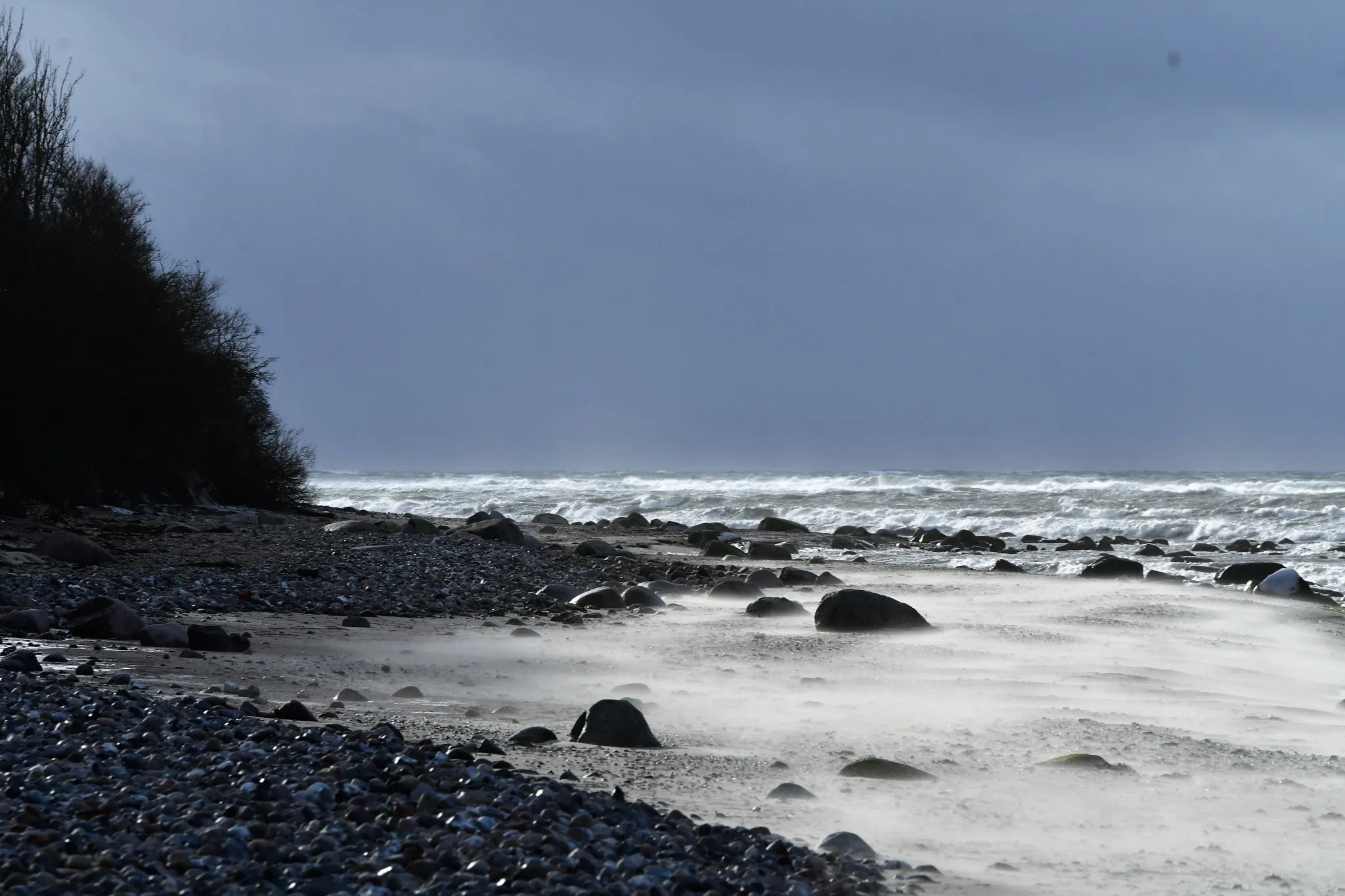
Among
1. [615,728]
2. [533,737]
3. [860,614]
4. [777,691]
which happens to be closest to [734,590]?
[860,614]

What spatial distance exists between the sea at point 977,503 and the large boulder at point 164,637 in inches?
455

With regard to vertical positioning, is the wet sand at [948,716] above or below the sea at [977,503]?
below

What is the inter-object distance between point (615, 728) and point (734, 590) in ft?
21.8

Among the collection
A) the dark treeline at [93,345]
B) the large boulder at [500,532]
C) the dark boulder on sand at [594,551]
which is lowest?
the dark boulder on sand at [594,551]

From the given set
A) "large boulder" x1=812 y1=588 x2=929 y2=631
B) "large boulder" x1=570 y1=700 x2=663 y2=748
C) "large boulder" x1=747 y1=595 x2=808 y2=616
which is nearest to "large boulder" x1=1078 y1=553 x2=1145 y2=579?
"large boulder" x1=747 y1=595 x2=808 y2=616

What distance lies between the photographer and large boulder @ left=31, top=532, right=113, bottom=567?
10.1m

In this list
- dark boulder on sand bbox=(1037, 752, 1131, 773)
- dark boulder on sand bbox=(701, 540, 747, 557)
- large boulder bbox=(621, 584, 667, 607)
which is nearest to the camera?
dark boulder on sand bbox=(1037, 752, 1131, 773)

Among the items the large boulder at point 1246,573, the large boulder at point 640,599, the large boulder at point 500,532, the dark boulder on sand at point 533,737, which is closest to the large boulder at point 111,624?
the dark boulder on sand at point 533,737

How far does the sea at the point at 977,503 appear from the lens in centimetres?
2173

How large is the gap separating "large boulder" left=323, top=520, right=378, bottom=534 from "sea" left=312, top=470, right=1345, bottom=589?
298 inches

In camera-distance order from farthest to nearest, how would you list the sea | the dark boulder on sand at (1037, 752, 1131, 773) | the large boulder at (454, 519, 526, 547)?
1. the sea
2. the large boulder at (454, 519, 526, 547)
3. the dark boulder on sand at (1037, 752, 1131, 773)

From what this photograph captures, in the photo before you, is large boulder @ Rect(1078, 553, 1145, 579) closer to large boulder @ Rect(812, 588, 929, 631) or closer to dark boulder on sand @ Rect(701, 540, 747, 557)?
dark boulder on sand @ Rect(701, 540, 747, 557)

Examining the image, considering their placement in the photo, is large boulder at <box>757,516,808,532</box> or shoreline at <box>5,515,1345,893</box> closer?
shoreline at <box>5,515,1345,893</box>

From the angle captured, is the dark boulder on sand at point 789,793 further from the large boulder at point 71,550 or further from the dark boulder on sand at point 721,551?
the dark boulder on sand at point 721,551
